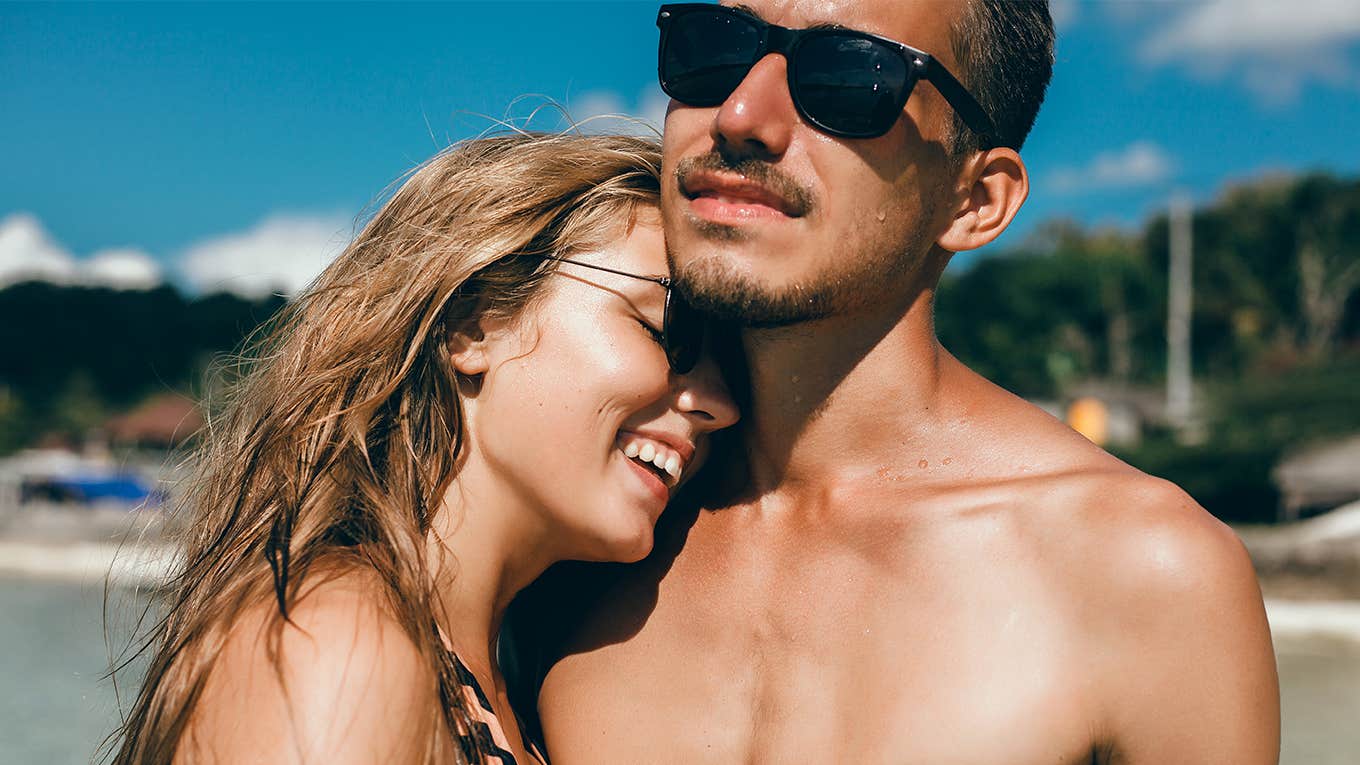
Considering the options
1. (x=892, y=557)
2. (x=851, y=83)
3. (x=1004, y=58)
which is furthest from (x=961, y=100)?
(x=892, y=557)

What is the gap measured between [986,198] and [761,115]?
60 centimetres

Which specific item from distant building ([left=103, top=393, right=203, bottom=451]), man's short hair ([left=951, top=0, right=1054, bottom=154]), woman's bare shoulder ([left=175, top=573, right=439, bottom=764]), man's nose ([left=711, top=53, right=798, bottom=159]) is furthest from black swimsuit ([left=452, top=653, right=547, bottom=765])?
distant building ([left=103, top=393, right=203, bottom=451])

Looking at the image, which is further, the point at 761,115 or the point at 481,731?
the point at 761,115

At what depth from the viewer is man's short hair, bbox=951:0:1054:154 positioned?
252cm

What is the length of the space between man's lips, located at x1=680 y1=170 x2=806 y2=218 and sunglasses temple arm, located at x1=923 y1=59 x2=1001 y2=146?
390 millimetres

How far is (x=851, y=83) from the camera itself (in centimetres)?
239

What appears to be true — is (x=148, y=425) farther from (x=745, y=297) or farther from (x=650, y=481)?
(x=745, y=297)

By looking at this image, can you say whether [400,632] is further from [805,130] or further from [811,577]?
[805,130]

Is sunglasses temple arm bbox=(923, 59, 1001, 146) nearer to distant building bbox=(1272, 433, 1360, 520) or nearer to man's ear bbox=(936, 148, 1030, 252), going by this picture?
man's ear bbox=(936, 148, 1030, 252)

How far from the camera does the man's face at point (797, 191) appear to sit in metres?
2.42

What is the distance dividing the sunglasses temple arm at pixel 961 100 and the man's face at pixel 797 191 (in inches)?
1.0

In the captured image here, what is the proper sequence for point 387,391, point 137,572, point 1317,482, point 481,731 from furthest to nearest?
point 1317,482
point 137,572
point 387,391
point 481,731

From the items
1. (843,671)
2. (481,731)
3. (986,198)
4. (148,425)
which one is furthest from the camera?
(148,425)

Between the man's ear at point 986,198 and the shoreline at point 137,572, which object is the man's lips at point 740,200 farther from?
the shoreline at point 137,572
